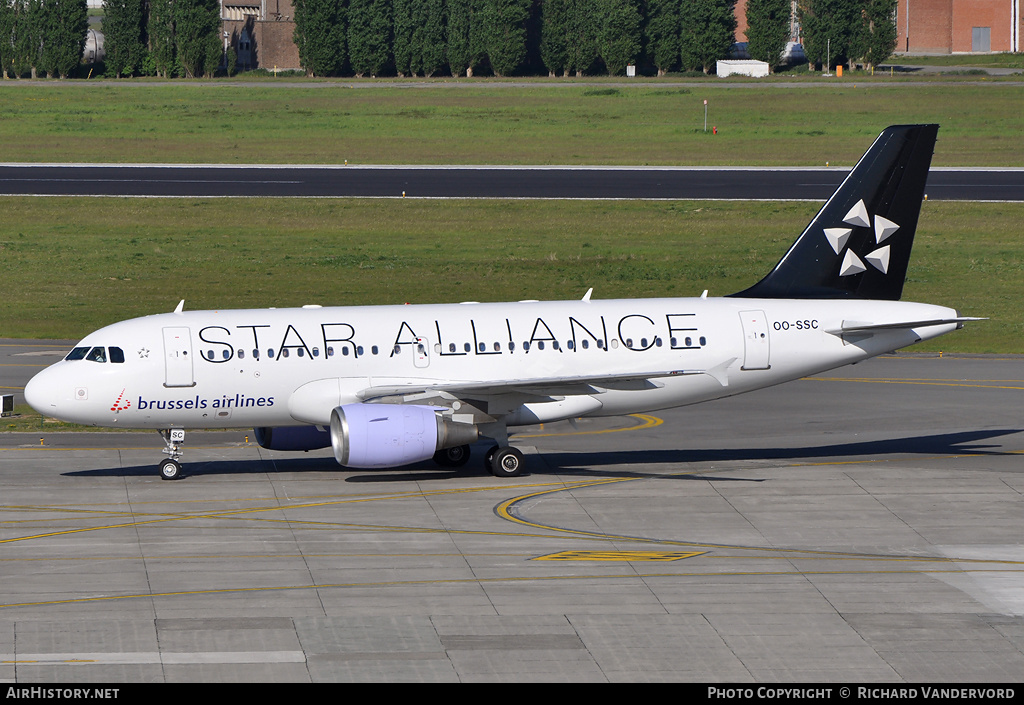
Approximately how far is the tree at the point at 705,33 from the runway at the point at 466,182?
65.5 meters

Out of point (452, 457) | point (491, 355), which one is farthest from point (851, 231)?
point (452, 457)

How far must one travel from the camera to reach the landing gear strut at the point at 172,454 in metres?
35.4

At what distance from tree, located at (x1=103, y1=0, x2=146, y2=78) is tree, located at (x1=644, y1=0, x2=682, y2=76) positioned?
6219 centimetres

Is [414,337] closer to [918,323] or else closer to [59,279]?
[918,323]

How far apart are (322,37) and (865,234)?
132214 millimetres

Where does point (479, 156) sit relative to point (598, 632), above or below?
above

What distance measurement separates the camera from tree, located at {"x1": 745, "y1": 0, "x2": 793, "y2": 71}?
529 feet

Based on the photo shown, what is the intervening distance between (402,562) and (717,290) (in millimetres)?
38605

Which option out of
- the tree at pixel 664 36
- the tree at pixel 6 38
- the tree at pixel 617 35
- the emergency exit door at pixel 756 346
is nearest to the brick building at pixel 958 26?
the tree at pixel 664 36

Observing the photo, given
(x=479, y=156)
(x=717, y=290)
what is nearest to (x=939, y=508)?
(x=717, y=290)

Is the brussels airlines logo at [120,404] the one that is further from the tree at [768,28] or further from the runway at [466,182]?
the tree at [768,28]

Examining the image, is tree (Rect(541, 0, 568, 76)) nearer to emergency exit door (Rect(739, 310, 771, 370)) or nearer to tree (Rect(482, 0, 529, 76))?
tree (Rect(482, 0, 529, 76))

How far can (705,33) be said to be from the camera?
6363 inches
